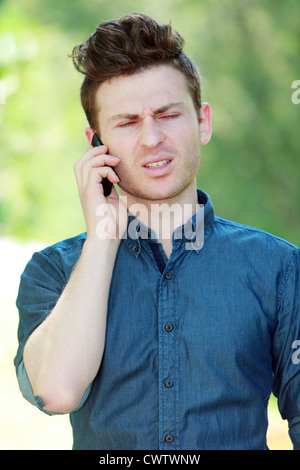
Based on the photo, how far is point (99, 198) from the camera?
1.59 metres

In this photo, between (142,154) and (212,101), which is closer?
(142,154)

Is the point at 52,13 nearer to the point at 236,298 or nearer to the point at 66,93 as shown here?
Result: the point at 66,93

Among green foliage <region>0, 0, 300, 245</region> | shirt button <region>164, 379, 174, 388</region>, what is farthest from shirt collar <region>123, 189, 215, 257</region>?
green foliage <region>0, 0, 300, 245</region>

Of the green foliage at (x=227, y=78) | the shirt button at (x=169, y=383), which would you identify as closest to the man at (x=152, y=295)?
the shirt button at (x=169, y=383)

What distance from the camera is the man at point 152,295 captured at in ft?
4.68

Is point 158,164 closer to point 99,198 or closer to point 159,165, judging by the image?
→ point 159,165

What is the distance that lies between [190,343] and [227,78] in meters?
4.63

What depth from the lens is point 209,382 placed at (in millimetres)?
1435

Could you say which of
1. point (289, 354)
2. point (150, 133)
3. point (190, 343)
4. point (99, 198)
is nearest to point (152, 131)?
point (150, 133)

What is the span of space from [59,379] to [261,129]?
15.3 feet

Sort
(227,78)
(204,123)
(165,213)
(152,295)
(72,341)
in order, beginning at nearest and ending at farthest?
(72,341) < (152,295) < (165,213) < (204,123) < (227,78)

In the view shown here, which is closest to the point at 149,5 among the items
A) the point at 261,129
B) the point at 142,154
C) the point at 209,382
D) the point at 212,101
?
the point at 212,101

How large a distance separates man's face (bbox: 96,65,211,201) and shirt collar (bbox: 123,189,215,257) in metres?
0.08

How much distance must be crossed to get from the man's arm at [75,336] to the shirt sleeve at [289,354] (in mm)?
432
